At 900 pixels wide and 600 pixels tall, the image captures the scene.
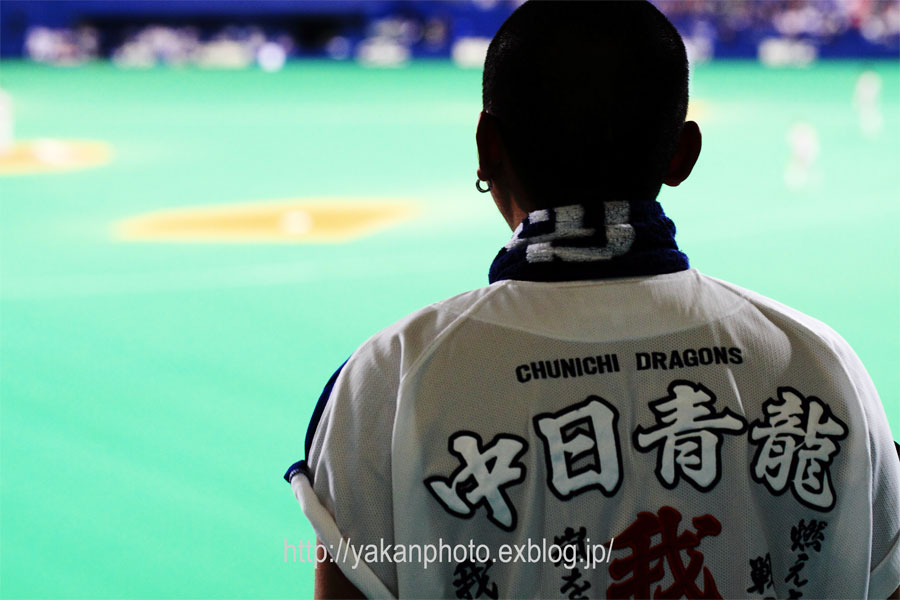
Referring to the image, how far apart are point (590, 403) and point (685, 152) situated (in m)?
0.39

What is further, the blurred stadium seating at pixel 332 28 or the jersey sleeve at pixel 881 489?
the blurred stadium seating at pixel 332 28

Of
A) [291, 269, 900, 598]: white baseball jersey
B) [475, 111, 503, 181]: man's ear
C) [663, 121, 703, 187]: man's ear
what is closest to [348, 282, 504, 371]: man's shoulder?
[291, 269, 900, 598]: white baseball jersey

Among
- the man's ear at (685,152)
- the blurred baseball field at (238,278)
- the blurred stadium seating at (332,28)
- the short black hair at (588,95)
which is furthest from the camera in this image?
the blurred stadium seating at (332,28)

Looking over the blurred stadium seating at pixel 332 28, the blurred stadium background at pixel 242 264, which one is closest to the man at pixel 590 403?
the blurred stadium background at pixel 242 264

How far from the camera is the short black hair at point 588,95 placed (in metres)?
1.33

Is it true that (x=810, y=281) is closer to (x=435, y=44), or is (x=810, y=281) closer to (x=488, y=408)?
(x=488, y=408)

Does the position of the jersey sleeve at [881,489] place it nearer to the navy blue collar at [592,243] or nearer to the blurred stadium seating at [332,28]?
the navy blue collar at [592,243]

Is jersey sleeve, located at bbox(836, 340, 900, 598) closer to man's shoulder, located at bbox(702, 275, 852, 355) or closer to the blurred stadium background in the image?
man's shoulder, located at bbox(702, 275, 852, 355)

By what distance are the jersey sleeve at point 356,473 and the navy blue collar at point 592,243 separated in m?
0.25

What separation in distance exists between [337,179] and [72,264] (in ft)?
13.6

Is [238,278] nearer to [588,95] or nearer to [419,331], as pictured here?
[419,331]

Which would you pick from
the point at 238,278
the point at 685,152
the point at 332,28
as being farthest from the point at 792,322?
the point at 332,28

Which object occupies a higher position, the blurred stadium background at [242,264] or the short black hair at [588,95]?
the short black hair at [588,95]

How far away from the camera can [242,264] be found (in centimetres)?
764
